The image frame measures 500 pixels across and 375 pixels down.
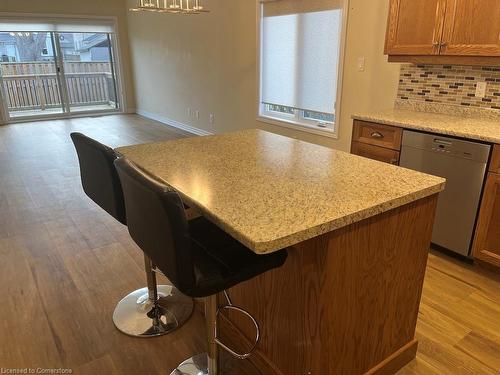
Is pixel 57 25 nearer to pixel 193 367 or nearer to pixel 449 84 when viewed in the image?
pixel 449 84

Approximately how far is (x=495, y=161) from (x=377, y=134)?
0.83 meters

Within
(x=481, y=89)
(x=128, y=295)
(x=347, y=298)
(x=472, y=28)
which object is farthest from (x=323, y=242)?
(x=481, y=89)

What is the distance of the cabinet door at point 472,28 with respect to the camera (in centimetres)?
240

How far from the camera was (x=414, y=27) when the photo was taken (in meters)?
2.79

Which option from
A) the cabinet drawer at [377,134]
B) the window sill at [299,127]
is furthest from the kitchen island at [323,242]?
the window sill at [299,127]

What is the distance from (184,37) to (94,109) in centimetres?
319

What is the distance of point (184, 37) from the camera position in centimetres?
643

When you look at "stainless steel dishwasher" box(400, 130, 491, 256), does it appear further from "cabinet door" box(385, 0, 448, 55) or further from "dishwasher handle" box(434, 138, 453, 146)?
"cabinet door" box(385, 0, 448, 55)

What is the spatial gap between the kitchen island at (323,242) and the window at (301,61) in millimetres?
2414

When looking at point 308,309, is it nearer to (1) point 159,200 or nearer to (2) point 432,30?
(1) point 159,200

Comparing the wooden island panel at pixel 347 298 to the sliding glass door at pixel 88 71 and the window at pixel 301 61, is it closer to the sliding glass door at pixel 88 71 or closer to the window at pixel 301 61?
the window at pixel 301 61

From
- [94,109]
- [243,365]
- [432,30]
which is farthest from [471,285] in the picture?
[94,109]

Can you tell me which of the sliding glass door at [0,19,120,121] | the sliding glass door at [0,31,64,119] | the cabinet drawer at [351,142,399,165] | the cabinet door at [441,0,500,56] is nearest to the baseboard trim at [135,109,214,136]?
the sliding glass door at [0,19,120,121]

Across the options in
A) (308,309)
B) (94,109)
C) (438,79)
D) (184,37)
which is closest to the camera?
(308,309)
